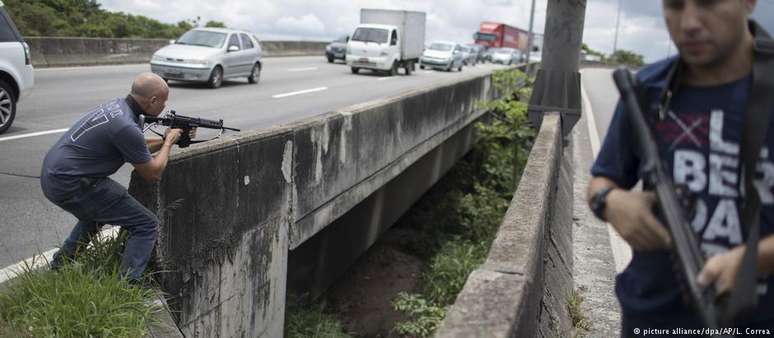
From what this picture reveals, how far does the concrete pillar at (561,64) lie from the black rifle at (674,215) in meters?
7.69

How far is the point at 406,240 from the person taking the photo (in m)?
13.2

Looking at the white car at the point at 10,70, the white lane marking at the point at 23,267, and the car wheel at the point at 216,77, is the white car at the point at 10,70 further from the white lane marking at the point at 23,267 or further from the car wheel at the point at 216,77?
the car wheel at the point at 216,77

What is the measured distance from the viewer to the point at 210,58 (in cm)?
1791

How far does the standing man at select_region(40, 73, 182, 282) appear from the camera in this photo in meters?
4.40

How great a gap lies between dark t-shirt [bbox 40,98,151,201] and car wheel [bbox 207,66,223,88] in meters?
13.8

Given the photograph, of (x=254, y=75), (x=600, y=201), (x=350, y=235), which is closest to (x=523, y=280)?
(x=600, y=201)

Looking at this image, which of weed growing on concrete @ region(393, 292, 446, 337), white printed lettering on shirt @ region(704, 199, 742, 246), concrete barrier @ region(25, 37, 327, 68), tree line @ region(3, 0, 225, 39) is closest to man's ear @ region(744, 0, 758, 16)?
white printed lettering on shirt @ region(704, 199, 742, 246)

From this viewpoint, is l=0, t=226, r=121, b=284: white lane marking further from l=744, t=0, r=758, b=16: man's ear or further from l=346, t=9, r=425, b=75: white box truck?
l=346, t=9, r=425, b=75: white box truck

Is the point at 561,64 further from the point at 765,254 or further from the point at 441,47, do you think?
the point at 441,47

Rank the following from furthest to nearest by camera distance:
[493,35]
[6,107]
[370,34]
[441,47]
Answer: [493,35] → [441,47] → [370,34] → [6,107]

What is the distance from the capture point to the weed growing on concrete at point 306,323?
24.8 ft

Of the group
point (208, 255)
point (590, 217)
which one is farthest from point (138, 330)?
point (590, 217)

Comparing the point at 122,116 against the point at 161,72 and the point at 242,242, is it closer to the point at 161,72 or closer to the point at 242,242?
the point at 242,242

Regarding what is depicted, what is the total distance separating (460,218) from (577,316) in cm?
812
